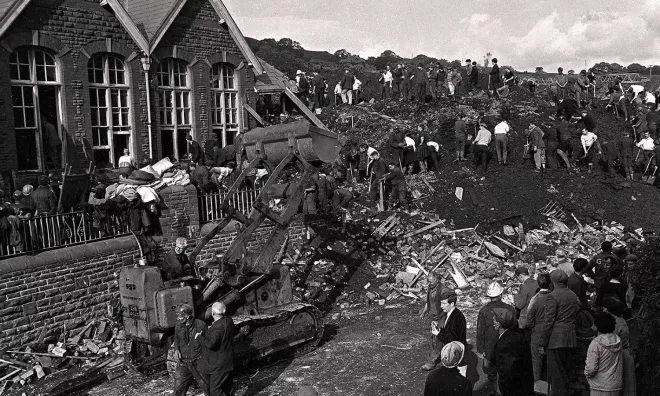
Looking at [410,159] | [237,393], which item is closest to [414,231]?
[410,159]

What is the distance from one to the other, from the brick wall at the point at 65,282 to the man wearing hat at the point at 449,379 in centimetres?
1010

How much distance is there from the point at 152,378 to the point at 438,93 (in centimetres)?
2680

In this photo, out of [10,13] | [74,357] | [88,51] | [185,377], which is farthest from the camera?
[88,51]

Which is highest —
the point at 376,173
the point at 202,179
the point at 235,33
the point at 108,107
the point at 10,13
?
the point at 235,33

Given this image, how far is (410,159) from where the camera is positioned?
25.9m

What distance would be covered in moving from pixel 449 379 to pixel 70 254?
34.8 ft

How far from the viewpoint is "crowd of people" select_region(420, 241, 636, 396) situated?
7141 mm

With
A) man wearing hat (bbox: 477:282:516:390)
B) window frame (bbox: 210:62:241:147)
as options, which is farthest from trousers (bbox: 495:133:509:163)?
man wearing hat (bbox: 477:282:516:390)

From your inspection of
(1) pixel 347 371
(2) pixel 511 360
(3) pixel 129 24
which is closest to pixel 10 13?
(3) pixel 129 24

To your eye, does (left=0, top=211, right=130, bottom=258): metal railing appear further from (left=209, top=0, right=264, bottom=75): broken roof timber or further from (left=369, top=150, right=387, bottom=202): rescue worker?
(left=209, top=0, right=264, bottom=75): broken roof timber

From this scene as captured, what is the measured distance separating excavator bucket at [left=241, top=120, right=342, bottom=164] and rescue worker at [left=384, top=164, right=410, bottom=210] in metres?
8.38

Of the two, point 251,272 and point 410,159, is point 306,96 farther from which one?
point 251,272

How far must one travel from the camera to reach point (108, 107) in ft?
68.2

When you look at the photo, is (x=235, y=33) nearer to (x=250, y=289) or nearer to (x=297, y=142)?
(x=297, y=142)
